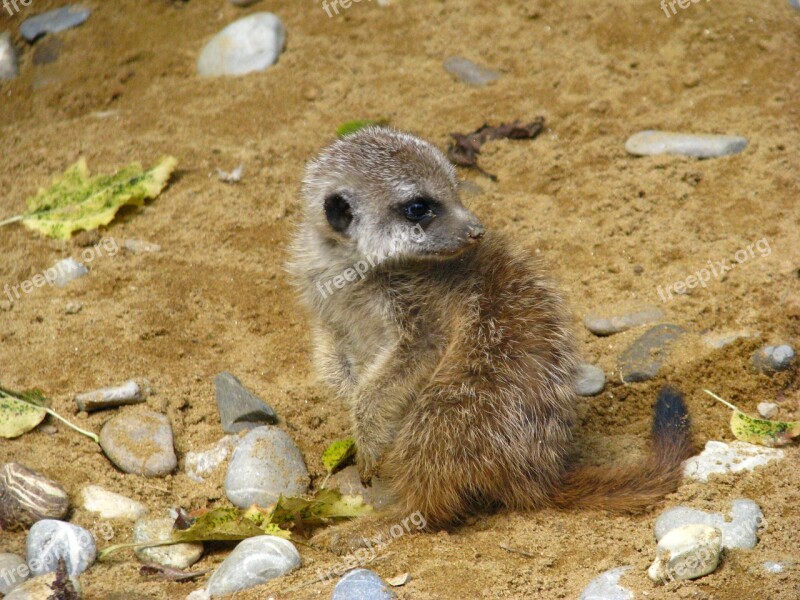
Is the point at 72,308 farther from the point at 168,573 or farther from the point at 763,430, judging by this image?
the point at 763,430

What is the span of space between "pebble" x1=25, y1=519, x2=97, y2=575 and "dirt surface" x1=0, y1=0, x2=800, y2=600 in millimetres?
89

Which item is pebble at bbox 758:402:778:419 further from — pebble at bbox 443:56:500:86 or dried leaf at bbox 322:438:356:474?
pebble at bbox 443:56:500:86

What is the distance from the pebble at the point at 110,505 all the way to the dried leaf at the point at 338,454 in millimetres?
838

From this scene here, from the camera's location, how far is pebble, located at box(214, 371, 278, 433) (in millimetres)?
4270

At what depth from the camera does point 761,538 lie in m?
3.19

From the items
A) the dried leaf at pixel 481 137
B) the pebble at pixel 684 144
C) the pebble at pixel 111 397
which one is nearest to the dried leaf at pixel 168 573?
the pebble at pixel 111 397

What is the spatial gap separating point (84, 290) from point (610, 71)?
3.90m

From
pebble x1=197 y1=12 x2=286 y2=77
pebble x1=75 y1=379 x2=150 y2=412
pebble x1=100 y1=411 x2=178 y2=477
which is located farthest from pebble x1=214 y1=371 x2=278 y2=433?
pebble x1=197 y1=12 x2=286 y2=77

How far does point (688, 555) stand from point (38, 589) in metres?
2.26

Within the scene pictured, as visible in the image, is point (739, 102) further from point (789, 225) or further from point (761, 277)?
point (761, 277)

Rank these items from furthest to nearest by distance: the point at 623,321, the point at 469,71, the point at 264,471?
the point at 469,71 < the point at 623,321 < the point at 264,471

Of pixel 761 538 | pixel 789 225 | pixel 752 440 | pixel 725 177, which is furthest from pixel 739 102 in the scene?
pixel 761 538

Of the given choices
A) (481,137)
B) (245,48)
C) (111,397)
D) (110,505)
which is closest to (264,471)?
(110,505)

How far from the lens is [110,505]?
12.6ft
